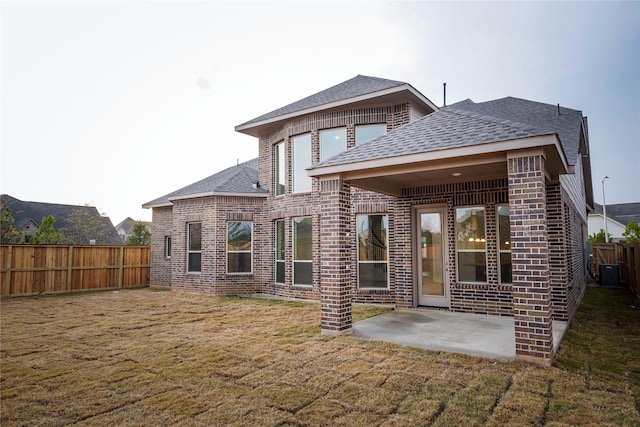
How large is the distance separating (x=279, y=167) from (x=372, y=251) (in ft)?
15.6

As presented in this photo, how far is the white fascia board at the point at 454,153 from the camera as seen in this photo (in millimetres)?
4750

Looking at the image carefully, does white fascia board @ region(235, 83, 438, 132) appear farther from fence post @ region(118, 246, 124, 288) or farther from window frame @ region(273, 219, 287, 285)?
fence post @ region(118, 246, 124, 288)

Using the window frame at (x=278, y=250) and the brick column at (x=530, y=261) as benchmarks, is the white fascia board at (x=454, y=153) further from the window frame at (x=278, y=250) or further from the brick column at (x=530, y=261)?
the window frame at (x=278, y=250)

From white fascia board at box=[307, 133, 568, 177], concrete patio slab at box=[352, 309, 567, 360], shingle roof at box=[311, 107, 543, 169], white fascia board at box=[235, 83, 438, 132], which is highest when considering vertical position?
white fascia board at box=[235, 83, 438, 132]

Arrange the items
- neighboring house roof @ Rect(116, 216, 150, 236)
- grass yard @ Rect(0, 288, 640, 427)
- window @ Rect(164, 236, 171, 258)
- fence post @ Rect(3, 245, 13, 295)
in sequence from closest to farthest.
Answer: grass yard @ Rect(0, 288, 640, 427) < fence post @ Rect(3, 245, 13, 295) < window @ Rect(164, 236, 171, 258) < neighboring house roof @ Rect(116, 216, 150, 236)

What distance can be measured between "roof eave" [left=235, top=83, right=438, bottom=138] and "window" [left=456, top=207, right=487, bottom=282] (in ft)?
11.5

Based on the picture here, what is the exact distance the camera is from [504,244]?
8133 mm

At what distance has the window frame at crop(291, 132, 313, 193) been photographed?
11398mm

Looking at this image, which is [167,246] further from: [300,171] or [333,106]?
[333,106]

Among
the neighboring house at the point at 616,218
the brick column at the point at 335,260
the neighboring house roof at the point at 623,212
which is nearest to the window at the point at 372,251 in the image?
the brick column at the point at 335,260

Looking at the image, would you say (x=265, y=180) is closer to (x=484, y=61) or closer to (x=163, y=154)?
(x=163, y=154)

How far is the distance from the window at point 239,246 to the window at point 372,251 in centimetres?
457

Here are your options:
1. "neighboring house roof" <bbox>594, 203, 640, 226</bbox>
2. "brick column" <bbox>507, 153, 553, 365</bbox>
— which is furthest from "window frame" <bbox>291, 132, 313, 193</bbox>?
"neighboring house roof" <bbox>594, 203, 640, 226</bbox>

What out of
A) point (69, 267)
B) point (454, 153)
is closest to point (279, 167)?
point (454, 153)
